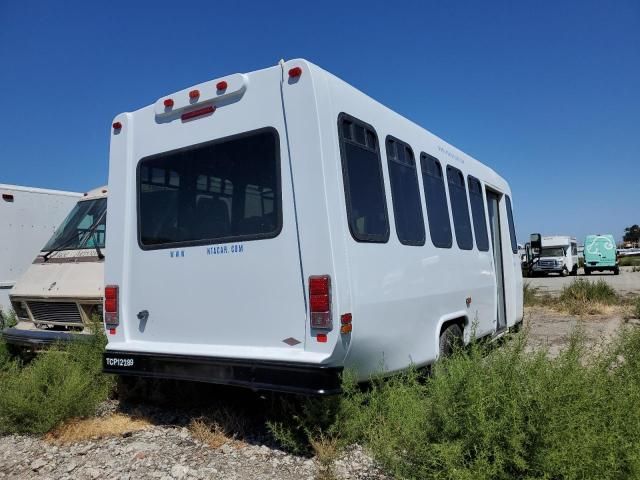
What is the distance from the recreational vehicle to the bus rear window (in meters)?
1.65

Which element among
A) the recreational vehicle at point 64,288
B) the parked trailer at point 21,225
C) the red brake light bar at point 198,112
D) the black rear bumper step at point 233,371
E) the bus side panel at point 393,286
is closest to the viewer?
the black rear bumper step at point 233,371

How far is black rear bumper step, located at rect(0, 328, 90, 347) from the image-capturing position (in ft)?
19.2

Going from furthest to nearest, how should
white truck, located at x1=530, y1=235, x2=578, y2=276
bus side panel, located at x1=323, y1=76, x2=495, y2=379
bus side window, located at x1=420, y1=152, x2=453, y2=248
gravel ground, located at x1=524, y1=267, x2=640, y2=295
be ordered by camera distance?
white truck, located at x1=530, y1=235, x2=578, y2=276
gravel ground, located at x1=524, y1=267, x2=640, y2=295
bus side window, located at x1=420, y1=152, x2=453, y2=248
bus side panel, located at x1=323, y1=76, x2=495, y2=379

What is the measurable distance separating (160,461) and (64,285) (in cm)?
293

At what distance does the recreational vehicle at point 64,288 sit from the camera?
607 cm

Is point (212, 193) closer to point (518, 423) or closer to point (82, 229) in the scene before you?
point (518, 423)

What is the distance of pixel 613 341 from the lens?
14.2 feet

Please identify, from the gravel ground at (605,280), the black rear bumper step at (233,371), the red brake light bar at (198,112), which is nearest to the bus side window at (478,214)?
the red brake light bar at (198,112)

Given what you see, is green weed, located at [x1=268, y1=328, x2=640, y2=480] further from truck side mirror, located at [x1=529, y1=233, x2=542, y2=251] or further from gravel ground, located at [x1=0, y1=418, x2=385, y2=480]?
truck side mirror, located at [x1=529, y1=233, x2=542, y2=251]

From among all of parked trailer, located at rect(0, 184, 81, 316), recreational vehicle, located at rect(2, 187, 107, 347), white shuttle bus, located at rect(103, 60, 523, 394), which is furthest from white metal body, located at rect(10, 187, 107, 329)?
parked trailer, located at rect(0, 184, 81, 316)

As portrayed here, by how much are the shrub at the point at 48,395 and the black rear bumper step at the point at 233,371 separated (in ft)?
1.28

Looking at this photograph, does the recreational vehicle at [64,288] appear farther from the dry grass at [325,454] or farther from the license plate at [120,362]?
the dry grass at [325,454]

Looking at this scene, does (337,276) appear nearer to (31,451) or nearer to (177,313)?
(177,313)

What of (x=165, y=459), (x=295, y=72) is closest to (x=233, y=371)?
(x=165, y=459)
